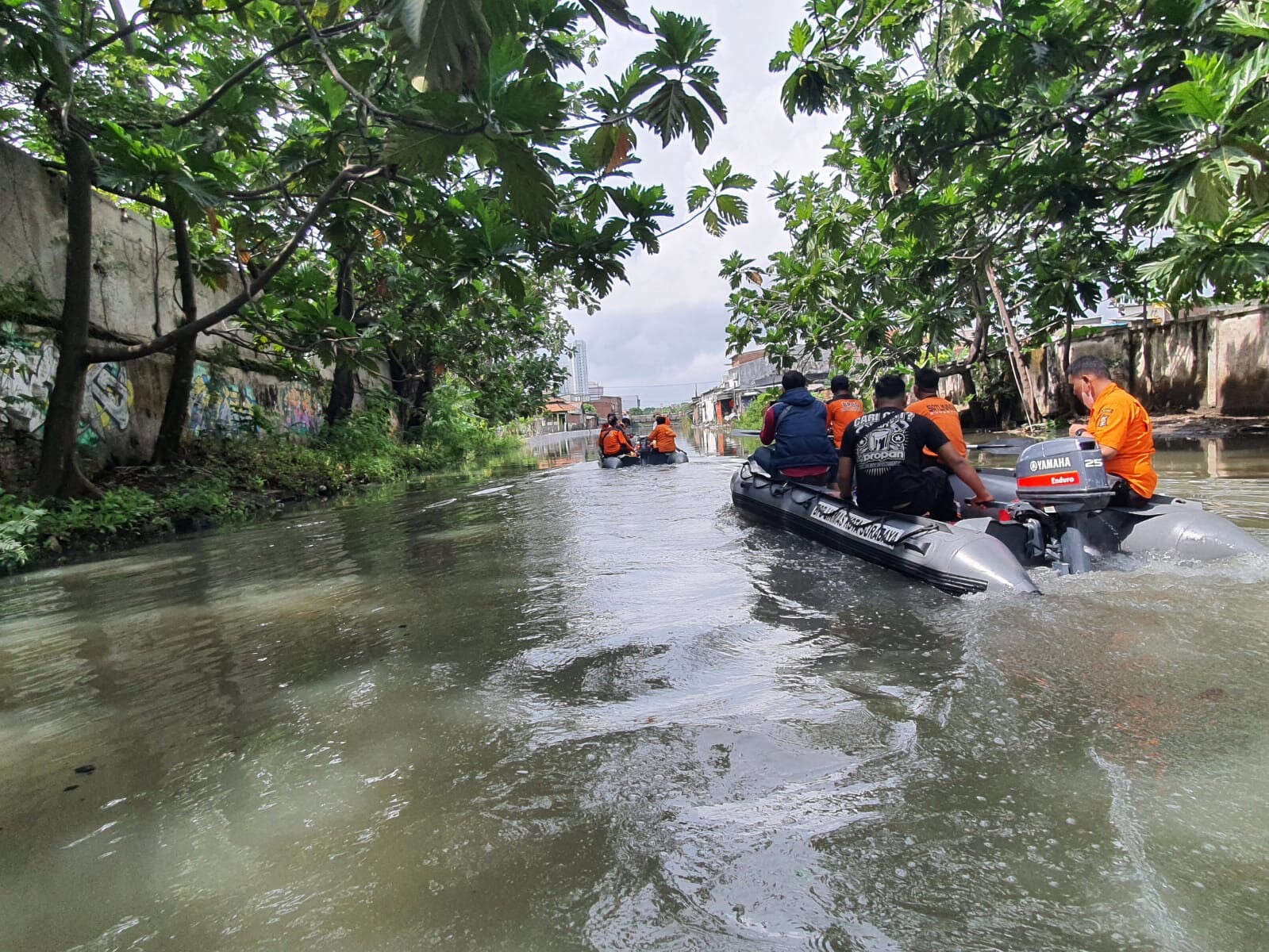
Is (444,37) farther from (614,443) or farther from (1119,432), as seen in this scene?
(614,443)

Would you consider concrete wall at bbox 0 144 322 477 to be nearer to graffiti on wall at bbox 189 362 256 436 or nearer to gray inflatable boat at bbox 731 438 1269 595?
graffiti on wall at bbox 189 362 256 436

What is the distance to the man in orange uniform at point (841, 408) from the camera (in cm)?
756

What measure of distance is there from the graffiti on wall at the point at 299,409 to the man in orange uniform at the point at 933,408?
13577 mm

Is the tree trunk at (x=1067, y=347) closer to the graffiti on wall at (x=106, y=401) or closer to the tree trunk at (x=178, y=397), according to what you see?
the tree trunk at (x=178, y=397)

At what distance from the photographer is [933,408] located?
5762 mm

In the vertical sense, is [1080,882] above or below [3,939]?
below

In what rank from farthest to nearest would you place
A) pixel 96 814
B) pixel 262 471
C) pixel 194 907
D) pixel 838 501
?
pixel 262 471, pixel 838 501, pixel 96 814, pixel 194 907

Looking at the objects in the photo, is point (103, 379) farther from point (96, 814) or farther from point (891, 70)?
point (891, 70)

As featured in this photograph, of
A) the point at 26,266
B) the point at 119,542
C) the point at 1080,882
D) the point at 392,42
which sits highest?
the point at 26,266

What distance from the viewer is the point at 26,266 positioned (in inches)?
348

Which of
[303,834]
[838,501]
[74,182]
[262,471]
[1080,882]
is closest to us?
[1080,882]

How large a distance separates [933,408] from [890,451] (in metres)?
0.93

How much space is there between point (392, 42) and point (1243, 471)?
396 inches

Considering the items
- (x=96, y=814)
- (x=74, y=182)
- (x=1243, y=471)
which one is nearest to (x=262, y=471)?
(x=74, y=182)
